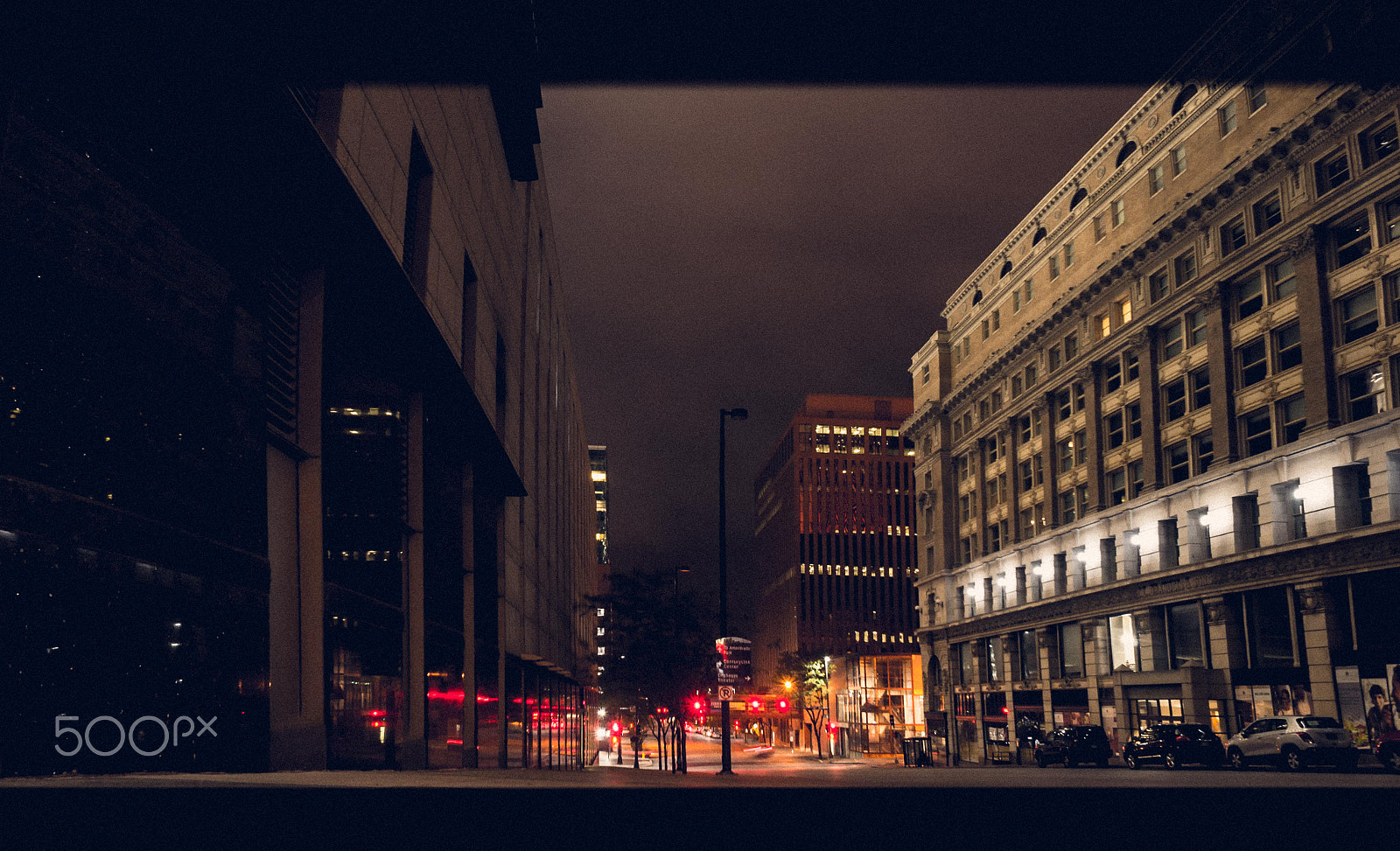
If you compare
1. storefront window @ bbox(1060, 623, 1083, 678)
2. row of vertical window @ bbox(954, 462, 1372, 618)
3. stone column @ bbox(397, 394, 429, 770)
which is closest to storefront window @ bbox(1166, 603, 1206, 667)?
row of vertical window @ bbox(954, 462, 1372, 618)

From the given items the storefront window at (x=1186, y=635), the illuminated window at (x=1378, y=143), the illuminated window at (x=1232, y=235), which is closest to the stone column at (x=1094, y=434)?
the storefront window at (x=1186, y=635)

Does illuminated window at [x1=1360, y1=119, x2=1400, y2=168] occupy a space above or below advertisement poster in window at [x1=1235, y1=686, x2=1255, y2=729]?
above

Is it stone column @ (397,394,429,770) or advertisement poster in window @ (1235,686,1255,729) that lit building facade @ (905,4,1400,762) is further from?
stone column @ (397,394,429,770)

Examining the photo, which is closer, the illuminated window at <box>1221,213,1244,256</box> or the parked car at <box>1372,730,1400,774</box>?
the parked car at <box>1372,730,1400,774</box>

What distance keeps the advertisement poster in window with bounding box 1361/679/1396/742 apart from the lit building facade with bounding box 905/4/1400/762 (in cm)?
41

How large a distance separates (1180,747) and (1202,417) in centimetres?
1947

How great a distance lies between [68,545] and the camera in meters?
9.95

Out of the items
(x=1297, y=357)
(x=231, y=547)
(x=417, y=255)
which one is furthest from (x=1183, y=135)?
(x=231, y=547)

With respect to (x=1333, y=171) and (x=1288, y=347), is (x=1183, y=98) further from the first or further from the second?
(x=1288, y=347)

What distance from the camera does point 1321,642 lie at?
42281 mm

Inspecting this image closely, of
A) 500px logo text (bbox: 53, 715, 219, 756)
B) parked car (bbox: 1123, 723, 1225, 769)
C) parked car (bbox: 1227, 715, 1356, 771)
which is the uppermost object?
500px logo text (bbox: 53, 715, 219, 756)

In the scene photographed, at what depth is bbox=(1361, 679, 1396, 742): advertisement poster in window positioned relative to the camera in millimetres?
38875
